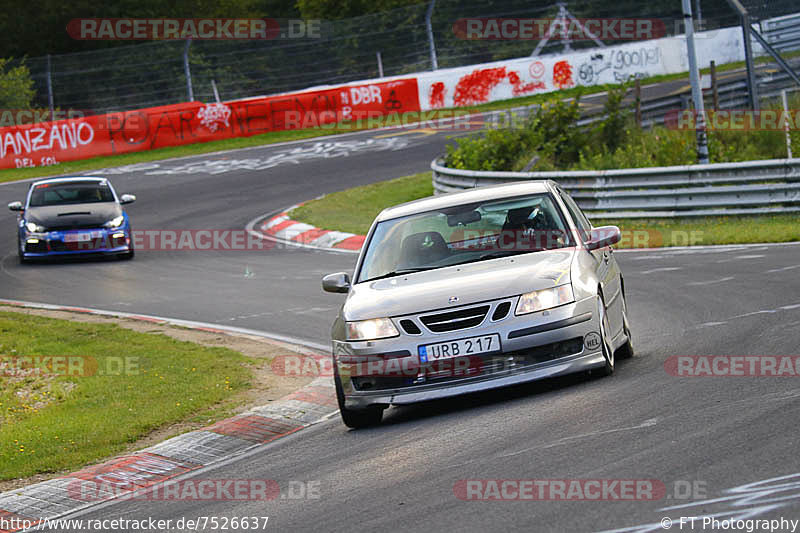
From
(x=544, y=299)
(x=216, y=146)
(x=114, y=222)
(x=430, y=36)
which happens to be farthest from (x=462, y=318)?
(x=430, y=36)

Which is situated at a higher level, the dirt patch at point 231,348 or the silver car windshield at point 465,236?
the silver car windshield at point 465,236

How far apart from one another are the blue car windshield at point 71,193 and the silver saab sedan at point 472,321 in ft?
45.3

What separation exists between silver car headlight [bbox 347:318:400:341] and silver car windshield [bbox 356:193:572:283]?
2.76ft

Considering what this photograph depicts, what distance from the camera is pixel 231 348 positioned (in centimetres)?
1184

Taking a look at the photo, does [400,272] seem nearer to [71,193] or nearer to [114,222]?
[114,222]

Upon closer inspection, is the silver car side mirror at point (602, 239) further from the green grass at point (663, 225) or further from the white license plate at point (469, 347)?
the green grass at point (663, 225)

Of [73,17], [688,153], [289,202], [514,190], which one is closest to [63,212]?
[289,202]

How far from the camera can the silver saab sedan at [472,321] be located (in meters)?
7.37

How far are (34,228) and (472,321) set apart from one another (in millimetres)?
14628

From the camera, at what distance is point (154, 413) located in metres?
8.95

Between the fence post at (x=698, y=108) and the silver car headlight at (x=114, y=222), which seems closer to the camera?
the fence post at (x=698, y=108)

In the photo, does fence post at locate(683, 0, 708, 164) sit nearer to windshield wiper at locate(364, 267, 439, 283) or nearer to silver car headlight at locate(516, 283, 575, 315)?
windshield wiper at locate(364, 267, 439, 283)

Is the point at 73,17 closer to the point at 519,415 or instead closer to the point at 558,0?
the point at 558,0

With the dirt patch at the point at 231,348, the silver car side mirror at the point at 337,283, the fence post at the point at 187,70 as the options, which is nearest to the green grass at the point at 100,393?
the dirt patch at the point at 231,348
